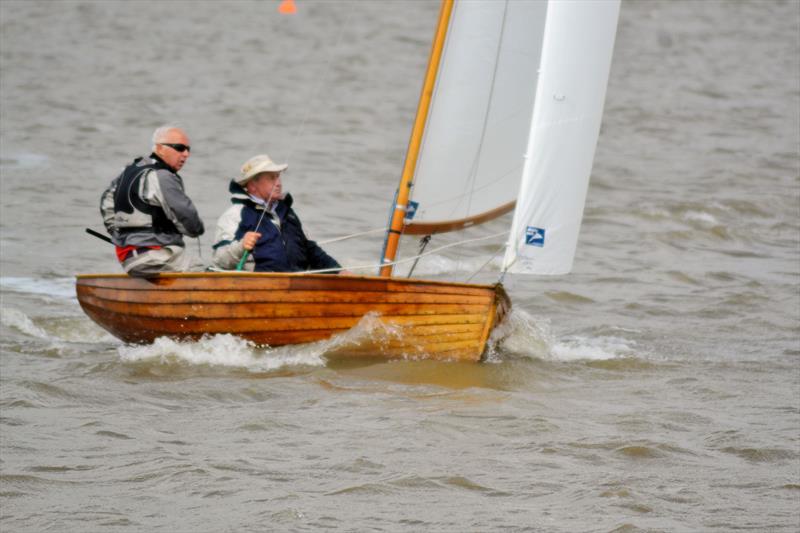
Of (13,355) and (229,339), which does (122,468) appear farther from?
(13,355)

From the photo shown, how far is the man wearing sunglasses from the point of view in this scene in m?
6.98

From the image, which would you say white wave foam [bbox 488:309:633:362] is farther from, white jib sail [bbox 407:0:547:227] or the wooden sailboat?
white jib sail [bbox 407:0:547:227]

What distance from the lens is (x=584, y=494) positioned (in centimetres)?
534

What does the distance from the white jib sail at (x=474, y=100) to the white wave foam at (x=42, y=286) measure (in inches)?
117

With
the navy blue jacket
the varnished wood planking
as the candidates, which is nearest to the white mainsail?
the varnished wood planking

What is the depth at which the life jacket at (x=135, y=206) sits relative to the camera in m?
6.99

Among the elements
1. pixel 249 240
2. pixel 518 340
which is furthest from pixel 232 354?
pixel 518 340

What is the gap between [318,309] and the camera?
710cm

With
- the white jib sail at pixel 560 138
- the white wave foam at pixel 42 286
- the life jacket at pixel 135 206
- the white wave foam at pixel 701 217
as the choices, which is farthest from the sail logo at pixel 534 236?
the white wave foam at pixel 701 217

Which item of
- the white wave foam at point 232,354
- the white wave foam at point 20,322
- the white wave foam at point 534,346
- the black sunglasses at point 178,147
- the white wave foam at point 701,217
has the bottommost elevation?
the white wave foam at point 20,322

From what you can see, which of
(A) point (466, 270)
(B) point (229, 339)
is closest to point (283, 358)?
(B) point (229, 339)

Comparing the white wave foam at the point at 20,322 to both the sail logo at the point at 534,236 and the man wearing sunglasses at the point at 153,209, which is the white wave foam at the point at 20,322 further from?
the sail logo at the point at 534,236

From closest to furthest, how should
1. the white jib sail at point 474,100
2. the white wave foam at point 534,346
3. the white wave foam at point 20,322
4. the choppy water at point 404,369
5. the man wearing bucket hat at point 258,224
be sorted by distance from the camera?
the choppy water at point 404,369 → the man wearing bucket hat at point 258,224 → the white jib sail at point 474,100 → the white wave foam at point 534,346 → the white wave foam at point 20,322

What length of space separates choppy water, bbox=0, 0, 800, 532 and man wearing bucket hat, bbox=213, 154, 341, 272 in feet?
1.63
